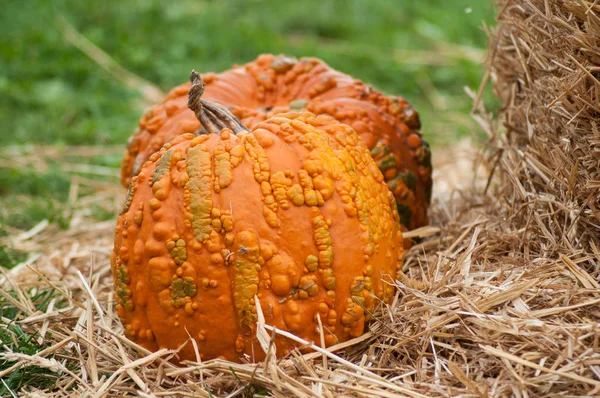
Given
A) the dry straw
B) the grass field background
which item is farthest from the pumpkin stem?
the grass field background

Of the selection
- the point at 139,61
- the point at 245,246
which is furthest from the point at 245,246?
the point at 139,61

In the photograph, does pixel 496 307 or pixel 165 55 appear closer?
pixel 496 307

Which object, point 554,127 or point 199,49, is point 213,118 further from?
point 199,49

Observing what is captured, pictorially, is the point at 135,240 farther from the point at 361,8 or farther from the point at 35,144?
the point at 361,8

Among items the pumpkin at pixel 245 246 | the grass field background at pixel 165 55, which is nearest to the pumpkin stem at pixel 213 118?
the pumpkin at pixel 245 246

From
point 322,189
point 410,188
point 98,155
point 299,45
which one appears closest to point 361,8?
point 299,45
